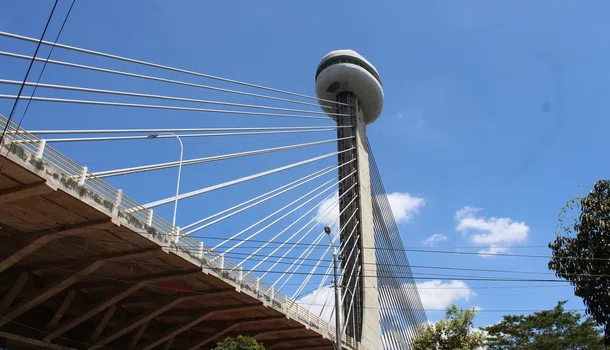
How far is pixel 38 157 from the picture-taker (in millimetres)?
15297

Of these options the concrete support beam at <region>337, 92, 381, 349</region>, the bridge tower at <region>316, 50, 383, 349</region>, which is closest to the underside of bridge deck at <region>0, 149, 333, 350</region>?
the concrete support beam at <region>337, 92, 381, 349</region>

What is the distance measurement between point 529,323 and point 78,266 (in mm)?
34667

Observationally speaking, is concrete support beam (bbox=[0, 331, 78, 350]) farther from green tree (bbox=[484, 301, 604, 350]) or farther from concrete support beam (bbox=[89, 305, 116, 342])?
green tree (bbox=[484, 301, 604, 350])

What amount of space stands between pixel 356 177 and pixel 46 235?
30.3 m

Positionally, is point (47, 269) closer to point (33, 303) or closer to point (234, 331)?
point (33, 303)

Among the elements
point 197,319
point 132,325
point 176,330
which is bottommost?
point 132,325

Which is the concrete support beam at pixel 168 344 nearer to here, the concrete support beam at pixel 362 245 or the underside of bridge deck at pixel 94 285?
the underside of bridge deck at pixel 94 285

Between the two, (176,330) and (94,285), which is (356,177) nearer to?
(176,330)

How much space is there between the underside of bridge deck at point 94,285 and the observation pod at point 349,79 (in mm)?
25949

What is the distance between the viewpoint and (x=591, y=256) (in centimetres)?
2094

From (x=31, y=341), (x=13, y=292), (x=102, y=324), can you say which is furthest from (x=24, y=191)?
(x=102, y=324)

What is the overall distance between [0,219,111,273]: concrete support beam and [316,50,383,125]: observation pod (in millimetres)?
33732

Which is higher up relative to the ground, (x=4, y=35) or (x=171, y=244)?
(x=4, y=35)

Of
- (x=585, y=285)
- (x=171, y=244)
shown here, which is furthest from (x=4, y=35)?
(x=585, y=285)
